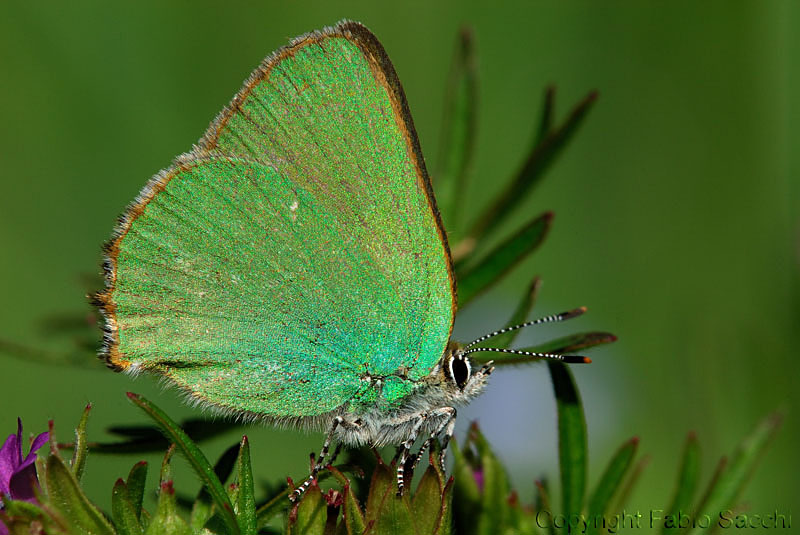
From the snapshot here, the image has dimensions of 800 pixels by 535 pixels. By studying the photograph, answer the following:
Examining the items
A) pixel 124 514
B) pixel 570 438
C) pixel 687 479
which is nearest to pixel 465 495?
pixel 570 438

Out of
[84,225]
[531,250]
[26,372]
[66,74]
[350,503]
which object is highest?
[66,74]

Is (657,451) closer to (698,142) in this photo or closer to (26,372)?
(698,142)

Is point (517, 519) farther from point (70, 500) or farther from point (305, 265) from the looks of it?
point (70, 500)

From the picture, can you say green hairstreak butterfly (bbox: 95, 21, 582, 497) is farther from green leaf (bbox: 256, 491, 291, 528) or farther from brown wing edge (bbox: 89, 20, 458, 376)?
green leaf (bbox: 256, 491, 291, 528)

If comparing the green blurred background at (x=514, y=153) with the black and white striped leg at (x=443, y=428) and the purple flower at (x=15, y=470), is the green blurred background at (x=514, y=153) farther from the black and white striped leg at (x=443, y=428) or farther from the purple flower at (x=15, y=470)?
the purple flower at (x=15, y=470)

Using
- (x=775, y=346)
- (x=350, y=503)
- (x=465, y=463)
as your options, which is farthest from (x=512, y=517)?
(x=775, y=346)

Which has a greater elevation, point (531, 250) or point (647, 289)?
point (647, 289)

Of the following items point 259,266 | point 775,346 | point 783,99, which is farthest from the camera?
point 783,99
